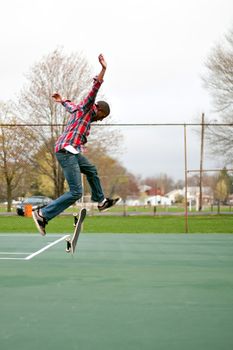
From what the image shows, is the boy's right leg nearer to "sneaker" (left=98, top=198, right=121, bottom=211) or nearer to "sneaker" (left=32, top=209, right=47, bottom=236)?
"sneaker" (left=32, top=209, right=47, bottom=236)

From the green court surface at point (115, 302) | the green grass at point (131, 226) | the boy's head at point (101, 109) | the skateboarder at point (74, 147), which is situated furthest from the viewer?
the green grass at point (131, 226)

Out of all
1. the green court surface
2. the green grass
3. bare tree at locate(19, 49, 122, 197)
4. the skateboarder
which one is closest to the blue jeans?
the skateboarder

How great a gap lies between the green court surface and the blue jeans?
69 centimetres

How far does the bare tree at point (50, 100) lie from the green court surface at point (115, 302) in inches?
528

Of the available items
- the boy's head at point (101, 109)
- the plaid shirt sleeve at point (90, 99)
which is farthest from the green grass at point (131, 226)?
the plaid shirt sleeve at point (90, 99)

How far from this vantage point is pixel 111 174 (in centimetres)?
2702

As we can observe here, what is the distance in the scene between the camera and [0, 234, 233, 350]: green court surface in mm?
2434

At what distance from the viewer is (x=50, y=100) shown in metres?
19.8

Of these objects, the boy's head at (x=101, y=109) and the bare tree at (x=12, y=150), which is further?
the bare tree at (x=12, y=150)

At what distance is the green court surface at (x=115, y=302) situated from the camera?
243cm

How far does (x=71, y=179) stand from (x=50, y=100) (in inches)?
629

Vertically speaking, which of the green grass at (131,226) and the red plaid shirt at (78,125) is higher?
the red plaid shirt at (78,125)

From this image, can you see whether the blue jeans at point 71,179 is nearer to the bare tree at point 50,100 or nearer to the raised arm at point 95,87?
the raised arm at point 95,87

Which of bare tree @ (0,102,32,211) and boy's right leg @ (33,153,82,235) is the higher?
bare tree @ (0,102,32,211)
